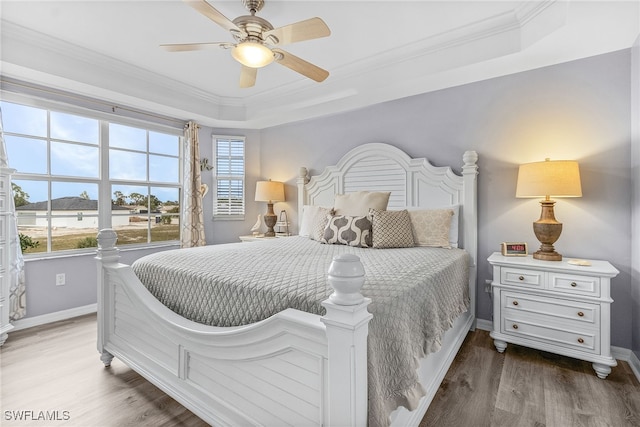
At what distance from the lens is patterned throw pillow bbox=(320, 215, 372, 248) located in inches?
104

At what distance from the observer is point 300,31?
185cm

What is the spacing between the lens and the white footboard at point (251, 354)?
3.21 feet

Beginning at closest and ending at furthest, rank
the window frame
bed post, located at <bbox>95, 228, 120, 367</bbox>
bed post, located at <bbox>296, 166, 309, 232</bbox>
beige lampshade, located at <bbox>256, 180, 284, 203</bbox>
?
bed post, located at <bbox>95, 228, 120, 367</bbox> → bed post, located at <bbox>296, 166, 309, 232</bbox> → beige lampshade, located at <bbox>256, 180, 284, 203</bbox> → the window frame

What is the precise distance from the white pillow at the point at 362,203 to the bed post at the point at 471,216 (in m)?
0.73

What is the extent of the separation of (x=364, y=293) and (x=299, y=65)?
68.5 inches

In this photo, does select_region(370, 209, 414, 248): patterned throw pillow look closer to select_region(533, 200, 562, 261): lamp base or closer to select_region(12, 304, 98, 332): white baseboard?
select_region(533, 200, 562, 261): lamp base

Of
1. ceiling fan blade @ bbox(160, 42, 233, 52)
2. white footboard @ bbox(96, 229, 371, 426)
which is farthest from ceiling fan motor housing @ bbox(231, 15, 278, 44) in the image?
white footboard @ bbox(96, 229, 371, 426)

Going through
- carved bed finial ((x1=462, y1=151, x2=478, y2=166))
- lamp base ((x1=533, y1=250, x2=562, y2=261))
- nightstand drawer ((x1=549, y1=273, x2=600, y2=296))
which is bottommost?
nightstand drawer ((x1=549, y1=273, x2=600, y2=296))

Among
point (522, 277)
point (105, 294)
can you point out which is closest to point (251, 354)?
point (105, 294)

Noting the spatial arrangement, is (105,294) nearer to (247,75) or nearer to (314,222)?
(314,222)

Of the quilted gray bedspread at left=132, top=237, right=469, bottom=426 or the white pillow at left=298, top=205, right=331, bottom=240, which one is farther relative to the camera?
the white pillow at left=298, top=205, right=331, bottom=240

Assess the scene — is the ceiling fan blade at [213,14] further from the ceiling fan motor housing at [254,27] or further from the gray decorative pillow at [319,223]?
the gray decorative pillow at [319,223]

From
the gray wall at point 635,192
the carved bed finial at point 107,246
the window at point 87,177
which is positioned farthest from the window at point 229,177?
the gray wall at point 635,192

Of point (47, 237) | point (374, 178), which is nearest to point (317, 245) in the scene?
point (374, 178)
